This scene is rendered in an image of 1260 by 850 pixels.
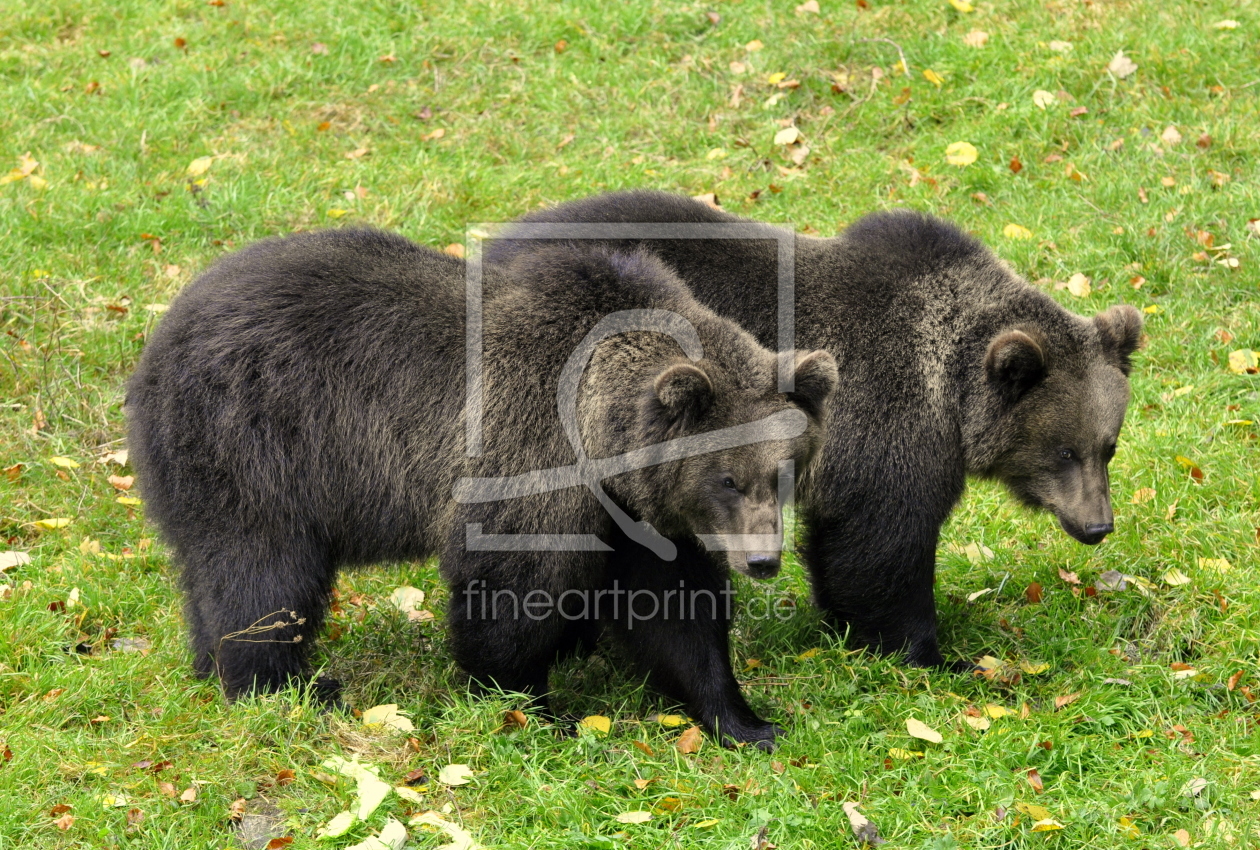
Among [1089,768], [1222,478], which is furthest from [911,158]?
[1089,768]

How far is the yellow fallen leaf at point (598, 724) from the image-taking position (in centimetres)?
556

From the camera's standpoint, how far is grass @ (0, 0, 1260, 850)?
500 centimetres

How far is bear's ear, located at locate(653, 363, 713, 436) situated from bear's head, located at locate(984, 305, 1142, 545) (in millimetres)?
1729

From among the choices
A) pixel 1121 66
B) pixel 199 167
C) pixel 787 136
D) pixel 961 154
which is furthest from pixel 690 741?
pixel 1121 66

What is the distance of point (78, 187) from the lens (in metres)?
9.99

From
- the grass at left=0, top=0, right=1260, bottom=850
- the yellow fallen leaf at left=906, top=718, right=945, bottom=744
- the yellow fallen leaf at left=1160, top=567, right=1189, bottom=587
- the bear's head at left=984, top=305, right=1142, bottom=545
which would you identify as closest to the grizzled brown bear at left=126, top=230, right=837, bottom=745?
the grass at left=0, top=0, right=1260, bottom=850

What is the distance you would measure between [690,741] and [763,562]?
1027mm

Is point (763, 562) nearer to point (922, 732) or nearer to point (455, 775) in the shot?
point (922, 732)

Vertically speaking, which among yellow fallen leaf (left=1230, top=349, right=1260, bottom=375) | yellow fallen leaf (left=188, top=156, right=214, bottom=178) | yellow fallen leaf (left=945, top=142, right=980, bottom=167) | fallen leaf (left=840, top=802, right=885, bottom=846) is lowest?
fallen leaf (left=840, top=802, right=885, bottom=846)

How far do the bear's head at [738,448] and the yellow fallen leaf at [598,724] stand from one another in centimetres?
99

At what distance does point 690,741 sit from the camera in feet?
18.3

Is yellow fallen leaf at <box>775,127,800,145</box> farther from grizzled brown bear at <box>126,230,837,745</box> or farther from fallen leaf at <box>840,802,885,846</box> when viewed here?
fallen leaf at <box>840,802,885,846</box>

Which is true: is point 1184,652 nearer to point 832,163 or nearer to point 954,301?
point 954,301

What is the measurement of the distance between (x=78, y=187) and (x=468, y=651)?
6586mm
